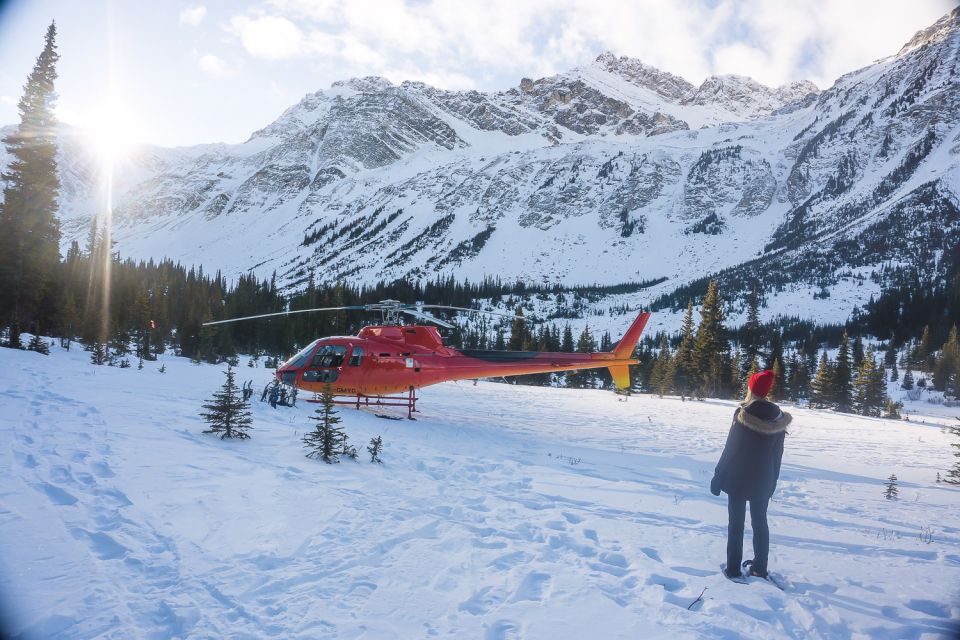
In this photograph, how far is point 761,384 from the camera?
4980mm

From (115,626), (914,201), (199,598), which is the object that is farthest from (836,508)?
(914,201)

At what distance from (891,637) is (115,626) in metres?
6.09

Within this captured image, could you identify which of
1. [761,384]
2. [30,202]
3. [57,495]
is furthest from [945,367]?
[30,202]

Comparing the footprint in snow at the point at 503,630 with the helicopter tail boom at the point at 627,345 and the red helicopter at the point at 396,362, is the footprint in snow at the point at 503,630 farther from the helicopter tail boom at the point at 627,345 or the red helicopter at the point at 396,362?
the helicopter tail boom at the point at 627,345

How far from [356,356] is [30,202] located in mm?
19811

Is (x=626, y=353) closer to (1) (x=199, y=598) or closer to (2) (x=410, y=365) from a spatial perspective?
(2) (x=410, y=365)

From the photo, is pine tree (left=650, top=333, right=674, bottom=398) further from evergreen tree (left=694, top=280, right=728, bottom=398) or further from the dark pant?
the dark pant

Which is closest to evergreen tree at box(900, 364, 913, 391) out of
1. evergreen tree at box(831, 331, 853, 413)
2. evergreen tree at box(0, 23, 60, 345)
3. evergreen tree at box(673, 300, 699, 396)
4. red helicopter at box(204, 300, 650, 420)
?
evergreen tree at box(831, 331, 853, 413)

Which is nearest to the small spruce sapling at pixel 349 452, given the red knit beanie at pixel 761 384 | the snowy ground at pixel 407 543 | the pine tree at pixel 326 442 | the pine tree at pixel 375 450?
the pine tree at pixel 326 442

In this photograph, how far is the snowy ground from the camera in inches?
140

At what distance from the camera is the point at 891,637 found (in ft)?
12.7

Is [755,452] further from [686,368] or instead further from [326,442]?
[686,368]

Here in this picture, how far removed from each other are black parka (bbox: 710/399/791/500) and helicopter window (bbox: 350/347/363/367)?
10715mm

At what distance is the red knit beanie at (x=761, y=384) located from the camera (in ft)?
16.2
